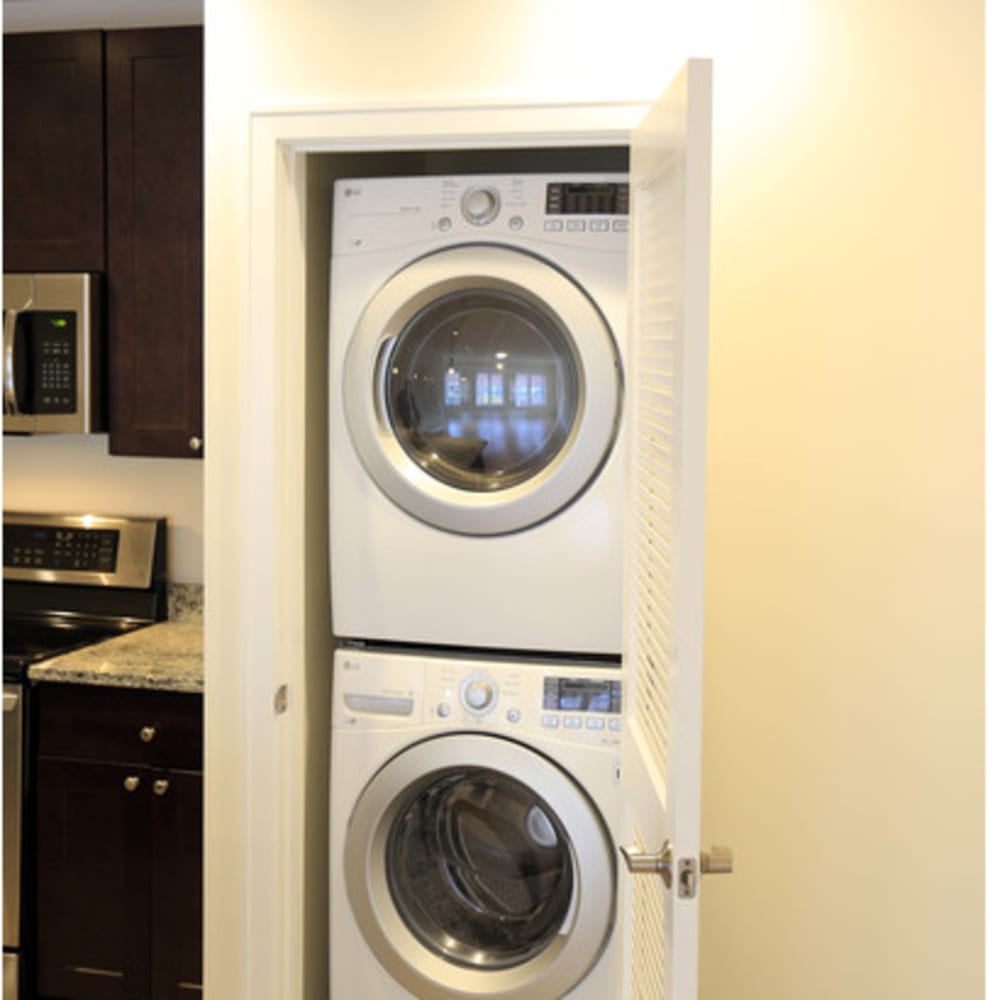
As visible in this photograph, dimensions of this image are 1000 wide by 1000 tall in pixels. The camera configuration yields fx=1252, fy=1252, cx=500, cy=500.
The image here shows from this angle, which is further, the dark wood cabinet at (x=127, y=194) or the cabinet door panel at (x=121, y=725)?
the dark wood cabinet at (x=127, y=194)

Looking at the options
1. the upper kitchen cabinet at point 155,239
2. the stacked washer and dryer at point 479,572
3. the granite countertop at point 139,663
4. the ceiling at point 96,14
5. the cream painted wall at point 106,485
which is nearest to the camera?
the stacked washer and dryer at point 479,572

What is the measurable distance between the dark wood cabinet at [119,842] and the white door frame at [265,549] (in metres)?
0.45

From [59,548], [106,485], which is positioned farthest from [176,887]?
[106,485]

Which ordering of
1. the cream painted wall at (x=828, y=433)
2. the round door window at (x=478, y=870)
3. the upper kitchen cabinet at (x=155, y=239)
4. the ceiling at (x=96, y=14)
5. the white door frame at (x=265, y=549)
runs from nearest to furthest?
the cream painted wall at (x=828, y=433)
the white door frame at (x=265, y=549)
the round door window at (x=478, y=870)
the upper kitchen cabinet at (x=155, y=239)
the ceiling at (x=96, y=14)

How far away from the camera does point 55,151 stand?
10.3 feet

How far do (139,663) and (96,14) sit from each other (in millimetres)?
1792

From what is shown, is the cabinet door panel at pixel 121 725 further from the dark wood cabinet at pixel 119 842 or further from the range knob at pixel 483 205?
the range knob at pixel 483 205

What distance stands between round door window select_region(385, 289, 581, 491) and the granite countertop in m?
0.82

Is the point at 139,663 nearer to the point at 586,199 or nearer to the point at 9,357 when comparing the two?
the point at 9,357

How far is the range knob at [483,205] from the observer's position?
2.39 metres

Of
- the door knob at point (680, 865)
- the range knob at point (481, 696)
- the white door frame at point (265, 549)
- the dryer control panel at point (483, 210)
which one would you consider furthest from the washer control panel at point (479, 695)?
the dryer control panel at point (483, 210)

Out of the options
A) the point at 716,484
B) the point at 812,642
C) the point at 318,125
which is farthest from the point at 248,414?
the point at 812,642

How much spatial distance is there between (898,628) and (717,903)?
0.60m

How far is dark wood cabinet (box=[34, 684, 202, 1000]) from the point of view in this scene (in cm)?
286
